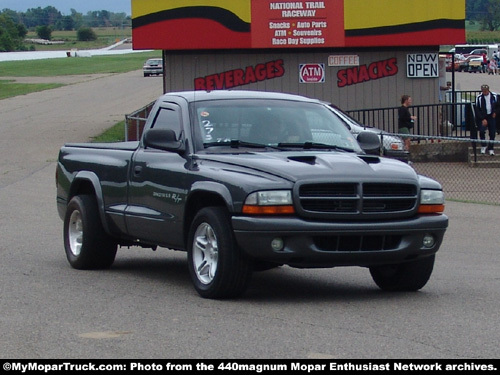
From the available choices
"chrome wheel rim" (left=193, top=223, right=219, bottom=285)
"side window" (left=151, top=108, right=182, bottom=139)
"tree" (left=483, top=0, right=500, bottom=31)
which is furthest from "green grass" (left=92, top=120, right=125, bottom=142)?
"tree" (left=483, top=0, right=500, bottom=31)

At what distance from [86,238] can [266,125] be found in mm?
2269

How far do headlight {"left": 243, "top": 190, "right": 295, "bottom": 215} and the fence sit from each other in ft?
34.9

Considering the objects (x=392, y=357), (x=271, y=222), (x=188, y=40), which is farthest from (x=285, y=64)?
(x=392, y=357)

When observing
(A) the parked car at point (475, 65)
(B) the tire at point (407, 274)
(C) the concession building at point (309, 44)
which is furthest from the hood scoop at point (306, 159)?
(A) the parked car at point (475, 65)

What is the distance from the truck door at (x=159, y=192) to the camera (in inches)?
370

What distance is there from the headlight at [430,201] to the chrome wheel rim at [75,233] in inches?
149

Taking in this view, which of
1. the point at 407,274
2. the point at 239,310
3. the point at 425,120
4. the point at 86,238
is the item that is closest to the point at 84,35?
the point at 425,120

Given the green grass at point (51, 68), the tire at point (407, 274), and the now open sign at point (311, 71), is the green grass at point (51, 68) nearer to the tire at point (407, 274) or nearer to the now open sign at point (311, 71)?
the now open sign at point (311, 71)

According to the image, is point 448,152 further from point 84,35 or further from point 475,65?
point 84,35

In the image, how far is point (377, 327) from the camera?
25.2ft

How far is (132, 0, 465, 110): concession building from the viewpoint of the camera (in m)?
28.5

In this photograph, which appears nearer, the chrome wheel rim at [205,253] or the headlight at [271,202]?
the headlight at [271,202]

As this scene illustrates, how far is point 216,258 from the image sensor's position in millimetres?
8742
